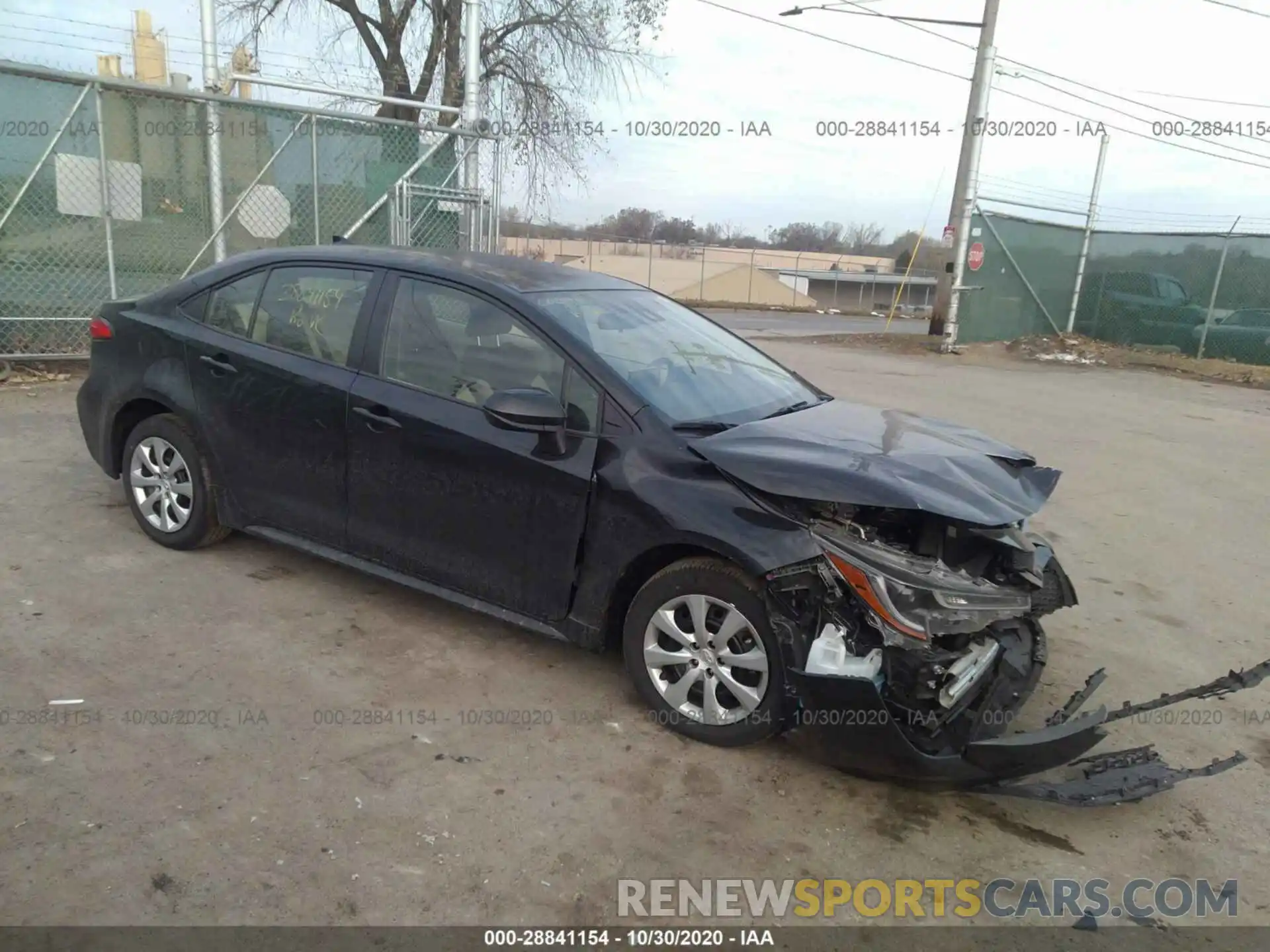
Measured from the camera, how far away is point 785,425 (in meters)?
3.73

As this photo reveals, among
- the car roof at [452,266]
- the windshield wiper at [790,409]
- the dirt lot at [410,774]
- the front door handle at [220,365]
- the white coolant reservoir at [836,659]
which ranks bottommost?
the dirt lot at [410,774]

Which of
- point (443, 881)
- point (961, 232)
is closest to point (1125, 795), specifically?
point (443, 881)

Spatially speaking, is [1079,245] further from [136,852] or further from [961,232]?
[136,852]

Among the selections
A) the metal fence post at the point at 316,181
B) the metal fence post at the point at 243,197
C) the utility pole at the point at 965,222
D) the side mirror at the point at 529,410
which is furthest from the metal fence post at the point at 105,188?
the utility pole at the point at 965,222

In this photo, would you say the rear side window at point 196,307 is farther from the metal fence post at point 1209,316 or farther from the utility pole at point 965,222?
the metal fence post at point 1209,316

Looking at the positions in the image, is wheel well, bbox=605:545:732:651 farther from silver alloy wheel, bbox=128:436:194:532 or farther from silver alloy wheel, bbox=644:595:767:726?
silver alloy wheel, bbox=128:436:194:532

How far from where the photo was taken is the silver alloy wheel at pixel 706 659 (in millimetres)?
3199

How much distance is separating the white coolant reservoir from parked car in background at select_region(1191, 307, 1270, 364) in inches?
689

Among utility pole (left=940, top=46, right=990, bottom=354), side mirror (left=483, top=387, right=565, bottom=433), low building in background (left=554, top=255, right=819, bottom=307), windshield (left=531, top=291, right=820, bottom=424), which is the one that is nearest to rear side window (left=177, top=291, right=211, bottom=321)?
windshield (left=531, top=291, right=820, bottom=424)

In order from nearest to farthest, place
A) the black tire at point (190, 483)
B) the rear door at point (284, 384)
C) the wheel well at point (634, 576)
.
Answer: the wheel well at point (634, 576) → the rear door at point (284, 384) → the black tire at point (190, 483)

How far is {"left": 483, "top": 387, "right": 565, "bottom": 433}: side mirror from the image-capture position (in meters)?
3.39

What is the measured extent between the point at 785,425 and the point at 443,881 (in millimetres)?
2161

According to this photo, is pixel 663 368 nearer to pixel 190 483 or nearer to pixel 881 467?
pixel 881 467

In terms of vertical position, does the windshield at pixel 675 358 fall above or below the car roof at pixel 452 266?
below
